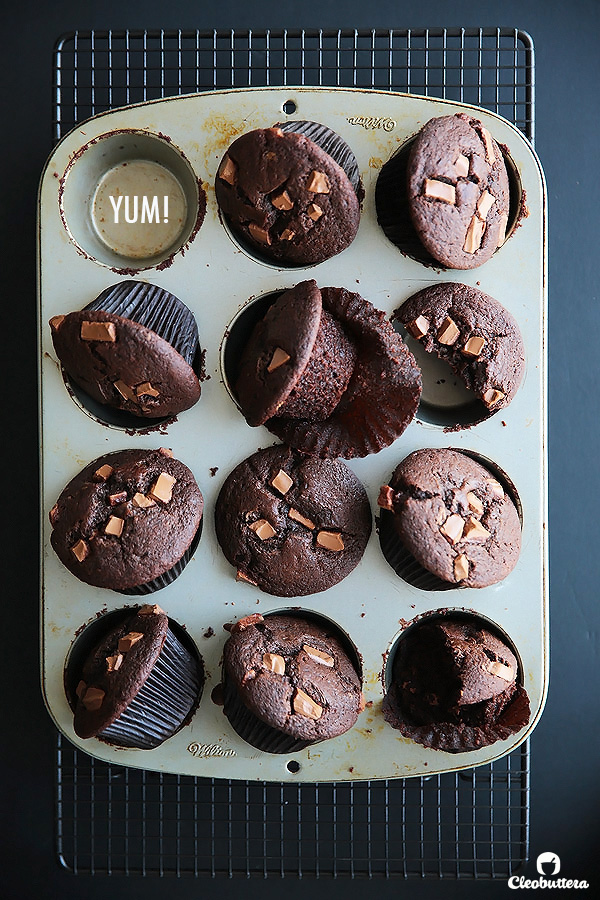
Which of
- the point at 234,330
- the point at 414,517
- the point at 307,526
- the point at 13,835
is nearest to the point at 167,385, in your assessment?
the point at 234,330

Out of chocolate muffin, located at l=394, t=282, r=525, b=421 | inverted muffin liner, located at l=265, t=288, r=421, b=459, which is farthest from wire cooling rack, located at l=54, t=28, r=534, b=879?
inverted muffin liner, located at l=265, t=288, r=421, b=459

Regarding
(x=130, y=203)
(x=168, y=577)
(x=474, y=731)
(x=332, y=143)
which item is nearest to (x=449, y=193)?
(x=332, y=143)

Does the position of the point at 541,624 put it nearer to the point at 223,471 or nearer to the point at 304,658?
the point at 304,658

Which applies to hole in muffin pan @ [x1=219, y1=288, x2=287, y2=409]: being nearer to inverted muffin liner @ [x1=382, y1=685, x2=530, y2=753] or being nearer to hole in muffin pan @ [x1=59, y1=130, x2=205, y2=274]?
hole in muffin pan @ [x1=59, y1=130, x2=205, y2=274]

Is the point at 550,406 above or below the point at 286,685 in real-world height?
above

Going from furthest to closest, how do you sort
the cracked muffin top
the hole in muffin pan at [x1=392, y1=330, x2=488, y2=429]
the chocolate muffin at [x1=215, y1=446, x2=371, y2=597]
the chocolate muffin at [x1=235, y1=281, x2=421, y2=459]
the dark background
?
1. the dark background
2. the hole in muffin pan at [x1=392, y1=330, x2=488, y2=429]
3. the chocolate muffin at [x1=215, y1=446, x2=371, y2=597]
4. the cracked muffin top
5. the chocolate muffin at [x1=235, y1=281, x2=421, y2=459]

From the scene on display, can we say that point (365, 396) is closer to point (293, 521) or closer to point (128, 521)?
point (293, 521)
